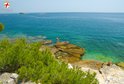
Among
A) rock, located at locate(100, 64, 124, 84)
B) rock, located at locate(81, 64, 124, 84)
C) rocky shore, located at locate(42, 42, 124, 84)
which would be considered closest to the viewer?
rock, located at locate(81, 64, 124, 84)

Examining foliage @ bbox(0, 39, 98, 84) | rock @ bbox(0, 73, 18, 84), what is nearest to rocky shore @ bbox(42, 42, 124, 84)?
foliage @ bbox(0, 39, 98, 84)

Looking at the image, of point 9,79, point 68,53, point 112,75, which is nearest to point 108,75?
point 112,75

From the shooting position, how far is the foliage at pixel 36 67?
41.9 feet

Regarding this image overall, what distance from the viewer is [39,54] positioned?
15.3m

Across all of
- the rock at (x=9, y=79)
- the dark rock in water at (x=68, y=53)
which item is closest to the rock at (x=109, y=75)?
the dark rock in water at (x=68, y=53)

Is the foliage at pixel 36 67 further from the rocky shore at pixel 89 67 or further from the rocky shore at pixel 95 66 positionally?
the rocky shore at pixel 95 66

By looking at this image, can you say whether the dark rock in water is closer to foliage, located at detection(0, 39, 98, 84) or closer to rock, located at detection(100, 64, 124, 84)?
rock, located at detection(100, 64, 124, 84)

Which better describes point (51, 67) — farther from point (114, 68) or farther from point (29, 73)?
point (114, 68)

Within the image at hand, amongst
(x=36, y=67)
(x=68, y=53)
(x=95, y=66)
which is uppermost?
(x=36, y=67)

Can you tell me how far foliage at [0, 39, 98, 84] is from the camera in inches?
502

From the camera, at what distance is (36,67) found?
13.4 m

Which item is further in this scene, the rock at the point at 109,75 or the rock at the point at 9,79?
the rock at the point at 109,75

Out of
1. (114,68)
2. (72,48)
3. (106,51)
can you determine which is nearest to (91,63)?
(114,68)

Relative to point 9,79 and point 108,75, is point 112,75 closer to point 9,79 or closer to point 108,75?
point 108,75
